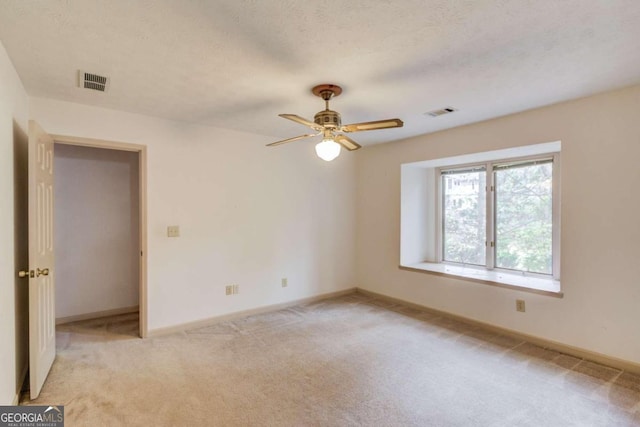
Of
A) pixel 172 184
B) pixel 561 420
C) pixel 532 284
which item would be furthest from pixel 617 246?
pixel 172 184

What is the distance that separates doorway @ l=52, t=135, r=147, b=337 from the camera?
4049mm

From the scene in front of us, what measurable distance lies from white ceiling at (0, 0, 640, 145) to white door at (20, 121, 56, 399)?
2.00 feet

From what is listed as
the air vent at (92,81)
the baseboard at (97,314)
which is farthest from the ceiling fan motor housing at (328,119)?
the baseboard at (97,314)

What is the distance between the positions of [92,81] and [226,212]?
6.27 ft

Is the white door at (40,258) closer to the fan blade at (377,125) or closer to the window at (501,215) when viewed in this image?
the fan blade at (377,125)

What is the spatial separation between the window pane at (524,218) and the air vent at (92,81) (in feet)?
14.3

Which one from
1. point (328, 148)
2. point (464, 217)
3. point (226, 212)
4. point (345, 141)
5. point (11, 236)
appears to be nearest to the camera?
point (11, 236)

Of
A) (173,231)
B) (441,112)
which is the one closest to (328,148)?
(441,112)

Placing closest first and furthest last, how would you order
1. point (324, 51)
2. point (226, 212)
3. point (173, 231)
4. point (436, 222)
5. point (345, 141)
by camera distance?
point (324, 51) → point (345, 141) → point (173, 231) → point (226, 212) → point (436, 222)

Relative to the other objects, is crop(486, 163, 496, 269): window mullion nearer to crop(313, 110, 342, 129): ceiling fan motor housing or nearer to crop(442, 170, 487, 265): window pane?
crop(442, 170, 487, 265): window pane

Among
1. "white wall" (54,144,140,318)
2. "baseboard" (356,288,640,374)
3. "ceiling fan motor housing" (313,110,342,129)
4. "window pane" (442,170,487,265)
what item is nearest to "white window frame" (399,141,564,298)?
"window pane" (442,170,487,265)

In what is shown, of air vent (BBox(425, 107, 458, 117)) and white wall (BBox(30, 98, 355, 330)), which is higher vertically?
air vent (BBox(425, 107, 458, 117))

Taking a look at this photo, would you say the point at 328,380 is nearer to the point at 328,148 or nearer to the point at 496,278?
the point at 328,148

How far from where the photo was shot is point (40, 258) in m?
2.45
